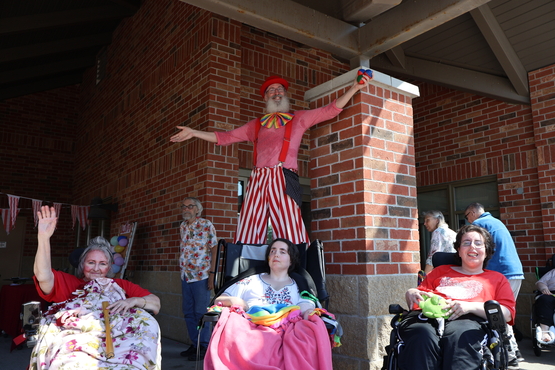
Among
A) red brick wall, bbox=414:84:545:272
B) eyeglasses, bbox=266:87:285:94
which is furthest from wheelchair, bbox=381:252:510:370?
red brick wall, bbox=414:84:545:272

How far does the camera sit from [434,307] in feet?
7.86

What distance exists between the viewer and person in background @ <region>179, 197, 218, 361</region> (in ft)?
14.2

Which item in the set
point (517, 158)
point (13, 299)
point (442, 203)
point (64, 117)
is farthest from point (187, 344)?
point (64, 117)

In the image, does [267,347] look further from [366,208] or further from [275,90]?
[275,90]

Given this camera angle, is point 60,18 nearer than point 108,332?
No

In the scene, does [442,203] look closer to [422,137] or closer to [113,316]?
[422,137]

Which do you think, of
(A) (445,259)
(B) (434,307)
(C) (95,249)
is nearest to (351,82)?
(A) (445,259)

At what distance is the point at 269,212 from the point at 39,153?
8.63 metres

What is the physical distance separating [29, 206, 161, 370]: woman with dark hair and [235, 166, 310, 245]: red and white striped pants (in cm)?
94

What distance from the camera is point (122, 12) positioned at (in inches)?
303

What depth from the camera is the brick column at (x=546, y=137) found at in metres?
5.25

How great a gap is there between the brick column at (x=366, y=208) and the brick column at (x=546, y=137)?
8.95ft

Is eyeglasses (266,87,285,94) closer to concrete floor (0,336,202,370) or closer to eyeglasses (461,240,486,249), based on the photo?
eyeglasses (461,240,486,249)

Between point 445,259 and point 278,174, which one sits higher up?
point 278,174
